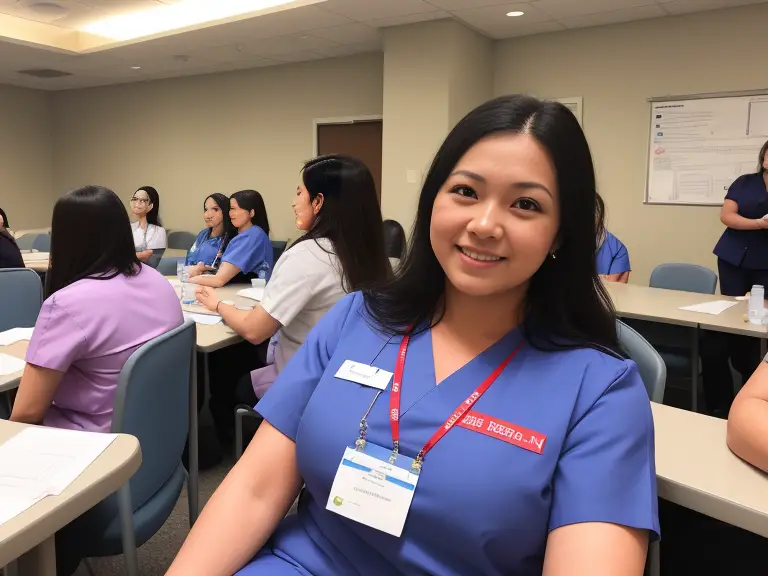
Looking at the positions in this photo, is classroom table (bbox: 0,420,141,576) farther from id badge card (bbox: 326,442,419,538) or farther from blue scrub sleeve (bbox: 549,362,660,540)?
blue scrub sleeve (bbox: 549,362,660,540)

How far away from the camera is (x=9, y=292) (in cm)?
272

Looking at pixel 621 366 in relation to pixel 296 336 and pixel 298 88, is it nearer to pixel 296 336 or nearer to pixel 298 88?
pixel 296 336

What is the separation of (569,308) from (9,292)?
103 inches

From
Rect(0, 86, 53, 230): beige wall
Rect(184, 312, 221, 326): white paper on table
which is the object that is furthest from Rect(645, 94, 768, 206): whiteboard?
Rect(0, 86, 53, 230): beige wall

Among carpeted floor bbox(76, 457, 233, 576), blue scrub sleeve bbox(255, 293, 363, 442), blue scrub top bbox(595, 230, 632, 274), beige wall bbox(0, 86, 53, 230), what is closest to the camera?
blue scrub sleeve bbox(255, 293, 363, 442)

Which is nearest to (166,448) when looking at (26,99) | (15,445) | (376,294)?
(15,445)

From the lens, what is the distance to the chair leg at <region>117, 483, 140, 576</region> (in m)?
1.34

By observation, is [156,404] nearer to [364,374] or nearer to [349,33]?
[364,374]

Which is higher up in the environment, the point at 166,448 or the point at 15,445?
the point at 15,445

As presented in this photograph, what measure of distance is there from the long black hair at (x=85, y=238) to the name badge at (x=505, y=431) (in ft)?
3.89

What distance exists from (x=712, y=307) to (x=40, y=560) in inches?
116

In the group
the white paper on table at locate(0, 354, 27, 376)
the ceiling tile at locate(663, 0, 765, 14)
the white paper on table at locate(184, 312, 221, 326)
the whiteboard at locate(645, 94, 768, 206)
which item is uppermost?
the ceiling tile at locate(663, 0, 765, 14)

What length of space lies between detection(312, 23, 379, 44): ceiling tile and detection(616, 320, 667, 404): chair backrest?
4038 millimetres

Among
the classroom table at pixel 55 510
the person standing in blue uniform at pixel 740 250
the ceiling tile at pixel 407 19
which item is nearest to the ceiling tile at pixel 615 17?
the ceiling tile at pixel 407 19
